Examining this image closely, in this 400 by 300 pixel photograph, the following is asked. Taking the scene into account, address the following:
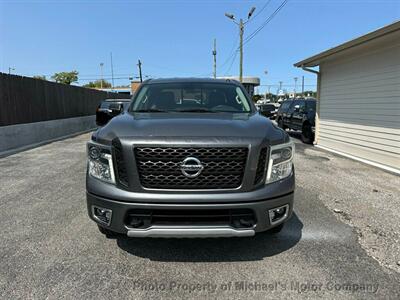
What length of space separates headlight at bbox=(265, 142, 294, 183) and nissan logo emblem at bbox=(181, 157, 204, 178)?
2.11 ft

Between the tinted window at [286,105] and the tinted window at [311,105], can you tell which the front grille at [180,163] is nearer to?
the tinted window at [311,105]

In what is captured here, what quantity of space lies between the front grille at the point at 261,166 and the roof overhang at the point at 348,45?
18.9ft

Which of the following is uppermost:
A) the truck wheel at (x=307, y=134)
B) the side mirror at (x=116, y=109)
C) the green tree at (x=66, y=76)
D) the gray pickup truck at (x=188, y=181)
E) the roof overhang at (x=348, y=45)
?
the green tree at (x=66, y=76)

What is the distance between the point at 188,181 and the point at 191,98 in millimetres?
1715

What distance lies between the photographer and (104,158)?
2887 millimetres

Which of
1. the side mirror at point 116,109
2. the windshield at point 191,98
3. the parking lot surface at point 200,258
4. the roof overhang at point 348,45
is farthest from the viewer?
the roof overhang at point 348,45

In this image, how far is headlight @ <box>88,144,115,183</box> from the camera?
284 cm

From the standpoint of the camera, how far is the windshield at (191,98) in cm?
399

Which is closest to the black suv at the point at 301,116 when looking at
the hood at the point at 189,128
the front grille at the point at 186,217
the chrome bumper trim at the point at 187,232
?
the hood at the point at 189,128

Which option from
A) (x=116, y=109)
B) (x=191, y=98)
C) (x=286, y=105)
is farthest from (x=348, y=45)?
(x=116, y=109)

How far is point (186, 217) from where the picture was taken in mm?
2760

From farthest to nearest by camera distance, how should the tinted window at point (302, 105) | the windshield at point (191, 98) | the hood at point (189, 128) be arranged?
the tinted window at point (302, 105), the windshield at point (191, 98), the hood at point (189, 128)

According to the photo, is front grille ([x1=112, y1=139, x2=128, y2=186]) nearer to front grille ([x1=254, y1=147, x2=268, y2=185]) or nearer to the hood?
the hood

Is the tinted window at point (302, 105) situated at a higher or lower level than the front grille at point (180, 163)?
higher
